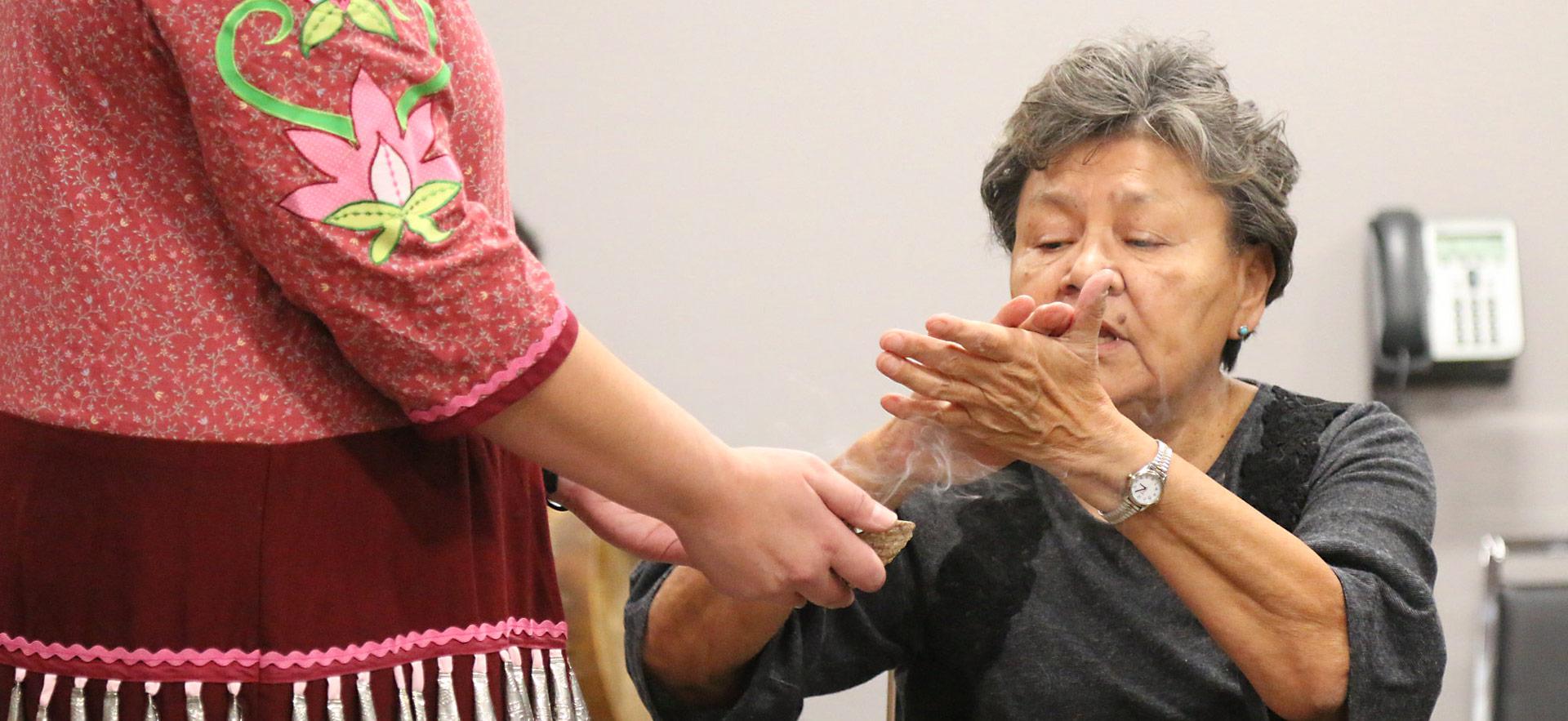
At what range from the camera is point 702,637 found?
142 centimetres

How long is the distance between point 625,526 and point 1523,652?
1.35 metres

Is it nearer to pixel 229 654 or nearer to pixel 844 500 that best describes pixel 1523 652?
pixel 844 500

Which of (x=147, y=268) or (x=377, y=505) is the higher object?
(x=147, y=268)

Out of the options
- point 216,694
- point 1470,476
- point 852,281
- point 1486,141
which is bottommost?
point 216,694

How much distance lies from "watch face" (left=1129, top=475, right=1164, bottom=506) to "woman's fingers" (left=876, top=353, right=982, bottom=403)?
6.5 inches

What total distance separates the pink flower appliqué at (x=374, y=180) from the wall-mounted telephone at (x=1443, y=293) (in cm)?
184

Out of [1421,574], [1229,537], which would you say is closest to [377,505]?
[1229,537]

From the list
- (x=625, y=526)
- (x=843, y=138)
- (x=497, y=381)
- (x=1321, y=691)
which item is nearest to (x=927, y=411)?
(x=625, y=526)

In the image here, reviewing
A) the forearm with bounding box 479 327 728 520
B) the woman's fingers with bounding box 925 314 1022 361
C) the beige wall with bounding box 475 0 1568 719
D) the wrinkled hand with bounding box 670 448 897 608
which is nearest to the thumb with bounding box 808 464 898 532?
the wrinkled hand with bounding box 670 448 897 608

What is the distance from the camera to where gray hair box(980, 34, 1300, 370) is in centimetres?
149

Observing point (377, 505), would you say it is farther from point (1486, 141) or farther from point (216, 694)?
point (1486, 141)

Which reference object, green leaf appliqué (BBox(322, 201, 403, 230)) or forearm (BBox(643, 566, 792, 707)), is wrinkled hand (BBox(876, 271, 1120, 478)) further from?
green leaf appliqué (BBox(322, 201, 403, 230))

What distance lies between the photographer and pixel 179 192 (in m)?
0.79

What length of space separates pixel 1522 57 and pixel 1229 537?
1437 millimetres
